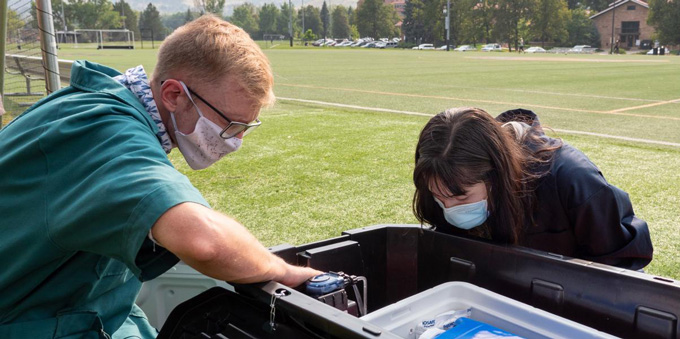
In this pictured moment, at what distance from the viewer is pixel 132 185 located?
1289mm

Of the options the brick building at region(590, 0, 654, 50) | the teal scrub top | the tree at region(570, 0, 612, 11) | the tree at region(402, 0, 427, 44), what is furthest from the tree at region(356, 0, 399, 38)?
the teal scrub top

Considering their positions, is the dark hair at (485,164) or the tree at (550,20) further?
the tree at (550,20)

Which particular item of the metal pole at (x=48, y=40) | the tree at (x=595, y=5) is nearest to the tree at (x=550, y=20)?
the tree at (x=595, y=5)

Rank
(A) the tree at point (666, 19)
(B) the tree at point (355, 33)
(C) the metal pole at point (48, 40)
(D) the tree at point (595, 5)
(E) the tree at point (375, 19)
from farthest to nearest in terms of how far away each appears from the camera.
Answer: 1. (B) the tree at point (355, 33)
2. (E) the tree at point (375, 19)
3. (D) the tree at point (595, 5)
4. (A) the tree at point (666, 19)
5. (C) the metal pole at point (48, 40)

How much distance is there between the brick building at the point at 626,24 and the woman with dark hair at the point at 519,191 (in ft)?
297

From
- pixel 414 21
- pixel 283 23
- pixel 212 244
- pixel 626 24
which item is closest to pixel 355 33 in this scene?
pixel 283 23

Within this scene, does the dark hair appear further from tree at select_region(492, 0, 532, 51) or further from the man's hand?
tree at select_region(492, 0, 532, 51)

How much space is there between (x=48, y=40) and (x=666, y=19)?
3135 inches

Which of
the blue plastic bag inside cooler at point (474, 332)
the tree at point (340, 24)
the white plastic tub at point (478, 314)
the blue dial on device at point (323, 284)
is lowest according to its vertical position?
the blue plastic bag inside cooler at point (474, 332)

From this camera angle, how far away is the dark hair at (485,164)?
2.19m

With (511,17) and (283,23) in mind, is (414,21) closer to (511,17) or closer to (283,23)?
(511,17)

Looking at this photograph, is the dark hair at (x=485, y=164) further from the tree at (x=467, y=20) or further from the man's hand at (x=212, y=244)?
the tree at (x=467, y=20)

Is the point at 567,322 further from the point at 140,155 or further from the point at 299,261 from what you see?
the point at 140,155

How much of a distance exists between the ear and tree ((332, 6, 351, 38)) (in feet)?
418
